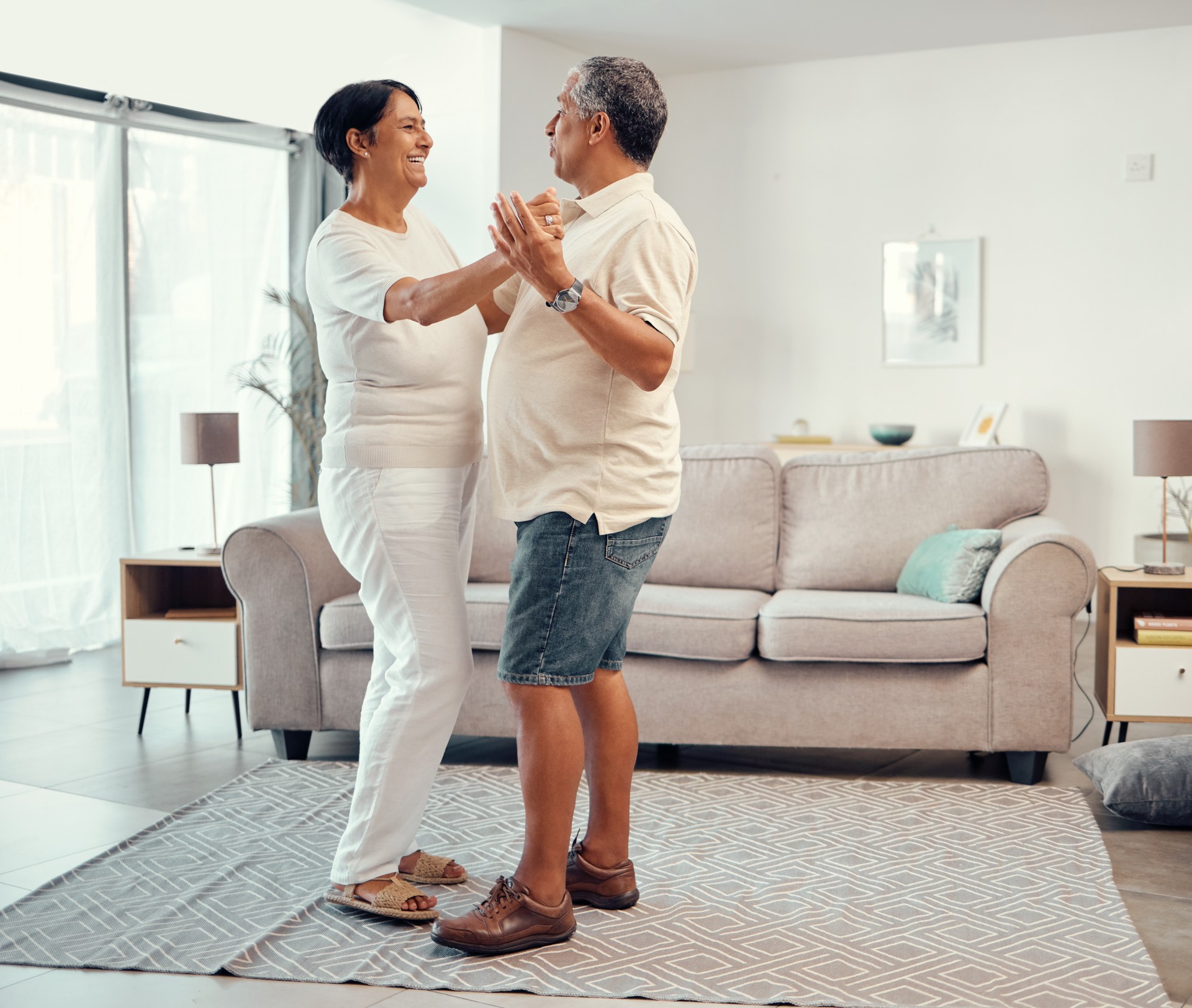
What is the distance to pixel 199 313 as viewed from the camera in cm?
554

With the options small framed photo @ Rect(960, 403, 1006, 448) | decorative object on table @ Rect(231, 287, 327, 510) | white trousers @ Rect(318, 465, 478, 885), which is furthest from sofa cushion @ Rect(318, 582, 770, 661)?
small framed photo @ Rect(960, 403, 1006, 448)

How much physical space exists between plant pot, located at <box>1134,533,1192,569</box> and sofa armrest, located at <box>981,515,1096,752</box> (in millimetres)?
2284

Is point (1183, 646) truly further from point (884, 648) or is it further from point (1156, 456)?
point (884, 648)

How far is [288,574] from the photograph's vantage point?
324 cm

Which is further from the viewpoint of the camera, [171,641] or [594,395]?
[171,641]

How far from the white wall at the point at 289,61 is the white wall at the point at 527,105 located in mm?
56

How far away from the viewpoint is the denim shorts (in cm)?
198

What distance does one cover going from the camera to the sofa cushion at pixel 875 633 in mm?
3045

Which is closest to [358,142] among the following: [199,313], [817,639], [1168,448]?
[817,639]

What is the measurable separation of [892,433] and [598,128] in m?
4.13

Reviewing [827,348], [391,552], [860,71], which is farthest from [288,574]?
[860,71]

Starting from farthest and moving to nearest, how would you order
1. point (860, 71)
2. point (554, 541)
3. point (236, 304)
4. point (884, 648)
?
point (860, 71), point (236, 304), point (884, 648), point (554, 541)

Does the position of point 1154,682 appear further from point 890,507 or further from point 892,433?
point 892,433

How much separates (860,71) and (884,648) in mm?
4164
